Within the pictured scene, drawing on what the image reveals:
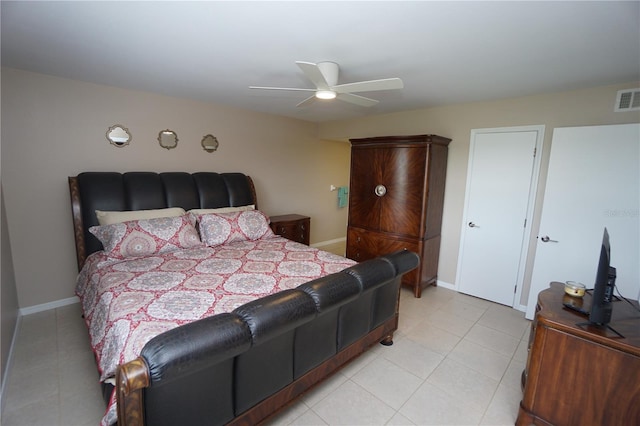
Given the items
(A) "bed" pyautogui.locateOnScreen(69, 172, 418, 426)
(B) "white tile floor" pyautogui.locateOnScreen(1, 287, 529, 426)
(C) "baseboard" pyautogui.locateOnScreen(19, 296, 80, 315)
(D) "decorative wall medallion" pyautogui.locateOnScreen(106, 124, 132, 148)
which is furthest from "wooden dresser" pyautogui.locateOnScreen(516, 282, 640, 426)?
(C) "baseboard" pyautogui.locateOnScreen(19, 296, 80, 315)

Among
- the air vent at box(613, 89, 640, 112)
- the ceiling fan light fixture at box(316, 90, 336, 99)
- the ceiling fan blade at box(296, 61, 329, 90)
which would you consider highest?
the air vent at box(613, 89, 640, 112)

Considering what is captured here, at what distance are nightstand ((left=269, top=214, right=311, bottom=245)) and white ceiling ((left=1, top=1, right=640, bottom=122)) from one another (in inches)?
75.6

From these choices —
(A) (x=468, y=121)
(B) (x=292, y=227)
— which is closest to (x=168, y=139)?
(B) (x=292, y=227)

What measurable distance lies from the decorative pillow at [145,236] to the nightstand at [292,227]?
4.45ft

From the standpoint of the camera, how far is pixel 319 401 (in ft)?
6.38

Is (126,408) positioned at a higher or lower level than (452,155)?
lower

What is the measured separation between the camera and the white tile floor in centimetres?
182

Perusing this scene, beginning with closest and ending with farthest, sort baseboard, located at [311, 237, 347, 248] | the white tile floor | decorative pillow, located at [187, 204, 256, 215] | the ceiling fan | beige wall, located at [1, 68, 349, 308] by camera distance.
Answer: the white tile floor
the ceiling fan
beige wall, located at [1, 68, 349, 308]
decorative pillow, located at [187, 204, 256, 215]
baseboard, located at [311, 237, 347, 248]

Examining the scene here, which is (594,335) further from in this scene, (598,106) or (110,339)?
(110,339)

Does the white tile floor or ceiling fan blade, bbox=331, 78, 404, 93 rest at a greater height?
ceiling fan blade, bbox=331, 78, 404, 93

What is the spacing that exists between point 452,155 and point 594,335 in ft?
8.57

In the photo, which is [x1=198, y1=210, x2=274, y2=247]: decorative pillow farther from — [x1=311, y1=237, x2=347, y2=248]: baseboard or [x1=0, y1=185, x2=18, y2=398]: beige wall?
[x1=311, y1=237, x2=347, y2=248]: baseboard

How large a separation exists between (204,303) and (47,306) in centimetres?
249

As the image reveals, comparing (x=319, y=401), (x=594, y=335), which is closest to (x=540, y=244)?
(x=594, y=335)
